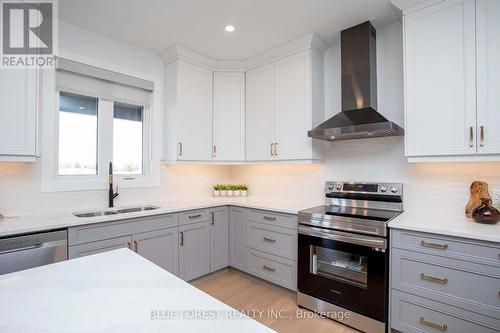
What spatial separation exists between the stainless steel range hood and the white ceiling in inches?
5.6

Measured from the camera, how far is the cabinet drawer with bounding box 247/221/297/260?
2.39 meters

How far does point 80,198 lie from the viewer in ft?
7.97

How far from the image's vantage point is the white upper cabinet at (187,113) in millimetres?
2854

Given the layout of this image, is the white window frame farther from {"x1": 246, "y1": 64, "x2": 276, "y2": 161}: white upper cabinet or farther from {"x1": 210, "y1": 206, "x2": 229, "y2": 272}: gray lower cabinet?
{"x1": 246, "y1": 64, "x2": 276, "y2": 161}: white upper cabinet

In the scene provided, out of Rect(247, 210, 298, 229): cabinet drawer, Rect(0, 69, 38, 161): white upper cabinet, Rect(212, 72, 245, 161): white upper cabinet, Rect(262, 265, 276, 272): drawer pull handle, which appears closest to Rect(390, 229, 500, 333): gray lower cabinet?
Rect(247, 210, 298, 229): cabinet drawer

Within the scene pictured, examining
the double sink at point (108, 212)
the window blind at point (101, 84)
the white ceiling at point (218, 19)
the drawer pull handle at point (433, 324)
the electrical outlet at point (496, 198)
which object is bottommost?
the drawer pull handle at point (433, 324)

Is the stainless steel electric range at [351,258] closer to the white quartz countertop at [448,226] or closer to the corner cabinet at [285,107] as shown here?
the white quartz countertop at [448,226]

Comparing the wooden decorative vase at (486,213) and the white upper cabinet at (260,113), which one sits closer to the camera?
the wooden decorative vase at (486,213)

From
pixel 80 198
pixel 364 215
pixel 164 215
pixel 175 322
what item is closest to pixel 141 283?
pixel 175 322

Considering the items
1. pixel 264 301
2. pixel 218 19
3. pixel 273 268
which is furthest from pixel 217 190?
pixel 218 19

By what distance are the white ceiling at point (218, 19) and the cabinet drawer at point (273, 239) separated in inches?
76.3

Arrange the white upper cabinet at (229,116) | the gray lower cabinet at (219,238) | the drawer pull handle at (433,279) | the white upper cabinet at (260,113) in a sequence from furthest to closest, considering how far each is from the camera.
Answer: the white upper cabinet at (229,116) < the white upper cabinet at (260,113) < the gray lower cabinet at (219,238) < the drawer pull handle at (433,279)

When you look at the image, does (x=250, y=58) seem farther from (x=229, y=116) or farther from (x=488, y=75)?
(x=488, y=75)

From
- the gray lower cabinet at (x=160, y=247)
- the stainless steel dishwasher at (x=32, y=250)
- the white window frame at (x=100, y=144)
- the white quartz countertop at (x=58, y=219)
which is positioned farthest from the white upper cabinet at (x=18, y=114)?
the gray lower cabinet at (x=160, y=247)
